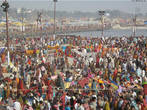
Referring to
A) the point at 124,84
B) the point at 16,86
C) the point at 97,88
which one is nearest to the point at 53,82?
the point at 16,86

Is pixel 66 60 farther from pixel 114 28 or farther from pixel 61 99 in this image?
pixel 114 28

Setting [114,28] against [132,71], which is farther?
[114,28]

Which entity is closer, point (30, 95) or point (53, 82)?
point (30, 95)

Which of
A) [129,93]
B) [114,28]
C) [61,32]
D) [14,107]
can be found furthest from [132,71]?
[114,28]

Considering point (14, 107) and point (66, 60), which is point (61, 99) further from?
point (66, 60)

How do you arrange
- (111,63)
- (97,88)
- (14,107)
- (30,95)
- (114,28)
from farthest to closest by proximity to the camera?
1. (114,28)
2. (111,63)
3. (97,88)
4. (30,95)
5. (14,107)

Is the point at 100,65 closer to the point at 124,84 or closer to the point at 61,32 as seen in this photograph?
the point at 124,84

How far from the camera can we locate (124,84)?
33.0ft

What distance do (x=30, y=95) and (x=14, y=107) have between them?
2.59 ft

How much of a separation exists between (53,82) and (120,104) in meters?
4.98

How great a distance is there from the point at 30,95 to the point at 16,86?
2.60m

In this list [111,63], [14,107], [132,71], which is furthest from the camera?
[111,63]

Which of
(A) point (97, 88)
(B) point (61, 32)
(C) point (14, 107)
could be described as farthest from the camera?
(B) point (61, 32)

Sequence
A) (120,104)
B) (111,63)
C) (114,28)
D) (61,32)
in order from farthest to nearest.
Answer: (114,28) < (61,32) < (111,63) < (120,104)
